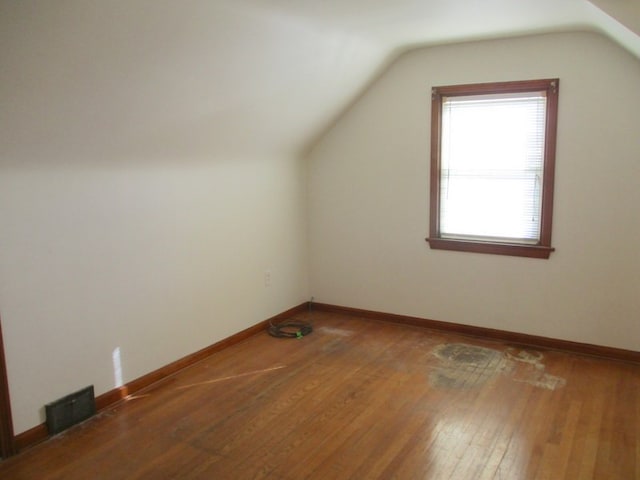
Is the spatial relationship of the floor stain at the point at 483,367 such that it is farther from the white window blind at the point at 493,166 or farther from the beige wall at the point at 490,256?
the white window blind at the point at 493,166

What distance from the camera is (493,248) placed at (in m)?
3.98

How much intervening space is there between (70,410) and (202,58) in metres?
2.01

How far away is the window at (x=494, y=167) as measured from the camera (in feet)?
12.3

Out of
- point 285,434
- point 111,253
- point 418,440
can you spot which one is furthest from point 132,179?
point 418,440

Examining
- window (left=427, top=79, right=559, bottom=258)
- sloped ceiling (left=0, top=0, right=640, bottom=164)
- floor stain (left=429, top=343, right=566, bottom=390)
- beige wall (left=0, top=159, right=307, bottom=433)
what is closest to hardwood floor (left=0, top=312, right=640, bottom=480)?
floor stain (left=429, top=343, right=566, bottom=390)

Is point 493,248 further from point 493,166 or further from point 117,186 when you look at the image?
point 117,186

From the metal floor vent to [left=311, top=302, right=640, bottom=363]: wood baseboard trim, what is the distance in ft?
7.78

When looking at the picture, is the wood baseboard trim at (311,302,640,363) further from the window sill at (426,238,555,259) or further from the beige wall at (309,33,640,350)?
the window sill at (426,238,555,259)

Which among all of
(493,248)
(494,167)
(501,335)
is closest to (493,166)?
(494,167)

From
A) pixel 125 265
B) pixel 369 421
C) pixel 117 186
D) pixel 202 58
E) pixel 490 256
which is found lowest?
pixel 369 421

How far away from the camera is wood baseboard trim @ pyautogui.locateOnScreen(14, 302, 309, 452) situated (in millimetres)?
2668

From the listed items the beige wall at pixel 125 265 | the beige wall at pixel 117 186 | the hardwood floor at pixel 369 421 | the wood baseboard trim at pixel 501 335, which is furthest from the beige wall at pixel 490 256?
the beige wall at pixel 117 186

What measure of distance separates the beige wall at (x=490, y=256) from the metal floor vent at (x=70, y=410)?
238 centimetres

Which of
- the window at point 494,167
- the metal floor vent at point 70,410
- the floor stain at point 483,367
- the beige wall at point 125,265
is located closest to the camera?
the beige wall at point 125,265
